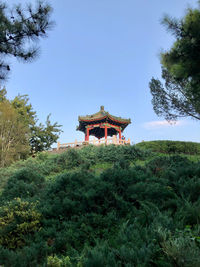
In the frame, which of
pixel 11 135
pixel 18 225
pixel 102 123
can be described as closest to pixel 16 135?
pixel 11 135

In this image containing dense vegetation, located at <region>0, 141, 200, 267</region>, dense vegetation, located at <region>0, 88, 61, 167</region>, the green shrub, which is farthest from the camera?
dense vegetation, located at <region>0, 88, 61, 167</region>

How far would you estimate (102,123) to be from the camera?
29.1 meters

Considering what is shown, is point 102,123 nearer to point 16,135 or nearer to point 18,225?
point 16,135

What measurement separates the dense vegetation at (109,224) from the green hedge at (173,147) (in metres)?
14.3

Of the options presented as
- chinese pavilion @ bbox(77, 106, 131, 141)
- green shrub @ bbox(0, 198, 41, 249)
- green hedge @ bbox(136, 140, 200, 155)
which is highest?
chinese pavilion @ bbox(77, 106, 131, 141)

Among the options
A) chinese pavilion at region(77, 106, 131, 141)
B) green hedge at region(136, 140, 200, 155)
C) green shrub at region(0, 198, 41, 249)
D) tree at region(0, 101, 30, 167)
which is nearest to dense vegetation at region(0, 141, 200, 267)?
green shrub at region(0, 198, 41, 249)

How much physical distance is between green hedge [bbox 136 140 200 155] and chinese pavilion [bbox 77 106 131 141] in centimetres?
803

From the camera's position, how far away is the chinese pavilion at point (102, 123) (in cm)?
2852

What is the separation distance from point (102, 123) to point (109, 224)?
25.3 metres

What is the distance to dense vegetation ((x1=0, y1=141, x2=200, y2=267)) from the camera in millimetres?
2686

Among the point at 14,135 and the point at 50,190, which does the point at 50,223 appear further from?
the point at 14,135

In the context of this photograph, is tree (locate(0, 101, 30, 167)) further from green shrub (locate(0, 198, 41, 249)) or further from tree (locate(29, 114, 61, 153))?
green shrub (locate(0, 198, 41, 249))

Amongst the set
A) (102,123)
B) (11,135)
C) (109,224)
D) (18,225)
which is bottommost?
(18,225)

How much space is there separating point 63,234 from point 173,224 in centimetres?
191
